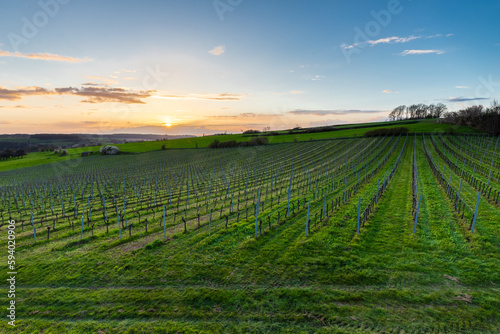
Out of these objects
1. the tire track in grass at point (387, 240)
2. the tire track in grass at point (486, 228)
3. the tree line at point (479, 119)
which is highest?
the tree line at point (479, 119)

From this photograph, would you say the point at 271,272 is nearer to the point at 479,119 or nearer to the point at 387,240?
the point at 387,240

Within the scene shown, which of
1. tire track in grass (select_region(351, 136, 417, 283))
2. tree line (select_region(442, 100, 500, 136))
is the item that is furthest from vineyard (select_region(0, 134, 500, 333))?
tree line (select_region(442, 100, 500, 136))

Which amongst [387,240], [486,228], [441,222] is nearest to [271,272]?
[387,240]

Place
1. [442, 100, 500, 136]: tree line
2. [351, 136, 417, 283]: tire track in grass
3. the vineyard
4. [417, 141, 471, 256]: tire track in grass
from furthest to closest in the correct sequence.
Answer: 1. [442, 100, 500, 136]: tree line
2. [417, 141, 471, 256]: tire track in grass
3. [351, 136, 417, 283]: tire track in grass
4. the vineyard

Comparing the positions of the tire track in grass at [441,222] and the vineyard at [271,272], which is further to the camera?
the tire track in grass at [441,222]

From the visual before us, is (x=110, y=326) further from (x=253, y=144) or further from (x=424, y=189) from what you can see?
(x=253, y=144)

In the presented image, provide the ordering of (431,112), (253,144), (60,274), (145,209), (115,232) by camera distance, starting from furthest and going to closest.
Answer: (431,112), (253,144), (145,209), (115,232), (60,274)

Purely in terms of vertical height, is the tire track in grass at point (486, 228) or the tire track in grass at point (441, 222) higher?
the tire track in grass at point (486, 228)

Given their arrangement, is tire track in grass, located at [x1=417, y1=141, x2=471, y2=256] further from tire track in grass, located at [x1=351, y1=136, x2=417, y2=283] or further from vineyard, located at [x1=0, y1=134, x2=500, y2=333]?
tire track in grass, located at [x1=351, y1=136, x2=417, y2=283]

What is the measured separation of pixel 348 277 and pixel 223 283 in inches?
162

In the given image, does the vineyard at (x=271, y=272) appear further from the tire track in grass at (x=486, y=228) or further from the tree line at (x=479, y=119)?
the tree line at (x=479, y=119)

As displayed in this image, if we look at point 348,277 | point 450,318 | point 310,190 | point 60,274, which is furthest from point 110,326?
point 310,190

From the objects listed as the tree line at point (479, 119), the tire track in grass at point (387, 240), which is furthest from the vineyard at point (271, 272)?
the tree line at point (479, 119)

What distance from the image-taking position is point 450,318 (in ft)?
20.0
